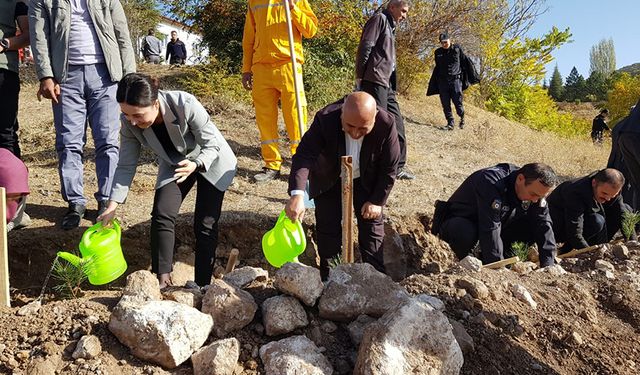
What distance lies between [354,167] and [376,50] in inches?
92.3

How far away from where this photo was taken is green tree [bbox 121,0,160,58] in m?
15.2

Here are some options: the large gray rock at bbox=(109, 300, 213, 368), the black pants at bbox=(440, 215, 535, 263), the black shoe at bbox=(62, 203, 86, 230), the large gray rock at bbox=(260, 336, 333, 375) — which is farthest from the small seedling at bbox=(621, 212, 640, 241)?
the black shoe at bbox=(62, 203, 86, 230)

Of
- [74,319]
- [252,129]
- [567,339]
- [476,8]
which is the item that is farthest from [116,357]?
[476,8]

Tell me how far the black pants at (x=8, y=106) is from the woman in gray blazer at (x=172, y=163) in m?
1.57

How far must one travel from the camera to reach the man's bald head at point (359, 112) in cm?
275

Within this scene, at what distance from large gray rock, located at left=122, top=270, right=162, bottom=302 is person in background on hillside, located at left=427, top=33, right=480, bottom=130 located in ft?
26.5

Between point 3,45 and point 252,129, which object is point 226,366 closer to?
point 3,45

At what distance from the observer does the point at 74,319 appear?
6.34ft

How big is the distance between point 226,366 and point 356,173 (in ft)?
5.66

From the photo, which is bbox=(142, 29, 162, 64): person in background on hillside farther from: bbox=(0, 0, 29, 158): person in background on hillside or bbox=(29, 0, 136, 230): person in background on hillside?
bbox=(29, 0, 136, 230): person in background on hillside

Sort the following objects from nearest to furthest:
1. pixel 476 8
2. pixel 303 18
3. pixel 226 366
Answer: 1. pixel 226 366
2. pixel 303 18
3. pixel 476 8

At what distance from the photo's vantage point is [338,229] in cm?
351

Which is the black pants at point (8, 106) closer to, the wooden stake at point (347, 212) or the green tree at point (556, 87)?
the wooden stake at point (347, 212)

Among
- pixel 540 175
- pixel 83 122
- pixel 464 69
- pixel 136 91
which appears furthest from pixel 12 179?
pixel 464 69
